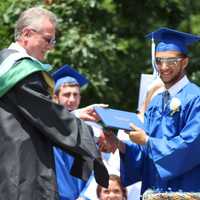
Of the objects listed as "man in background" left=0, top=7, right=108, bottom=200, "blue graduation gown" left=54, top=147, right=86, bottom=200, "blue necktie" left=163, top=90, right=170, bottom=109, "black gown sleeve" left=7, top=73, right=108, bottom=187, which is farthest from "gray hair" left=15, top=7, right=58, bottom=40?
"blue graduation gown" left=54, top=147, right=86, bottom=200

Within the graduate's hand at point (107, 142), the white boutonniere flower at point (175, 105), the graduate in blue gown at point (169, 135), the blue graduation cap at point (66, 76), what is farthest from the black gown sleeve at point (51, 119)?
the blue graduation cap at point (66, 76)

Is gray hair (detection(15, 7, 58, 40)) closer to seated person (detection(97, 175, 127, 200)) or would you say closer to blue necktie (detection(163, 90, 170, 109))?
blue necktie (detection(163, 90, 170, 109))

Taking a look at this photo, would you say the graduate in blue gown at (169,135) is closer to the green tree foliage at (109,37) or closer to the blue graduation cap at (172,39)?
the blue graduation cap at (172,39)

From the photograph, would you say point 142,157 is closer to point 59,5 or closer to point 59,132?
point 59,132

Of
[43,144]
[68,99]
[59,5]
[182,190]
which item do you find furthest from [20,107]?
[59,5]

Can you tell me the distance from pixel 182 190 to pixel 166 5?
7.16m

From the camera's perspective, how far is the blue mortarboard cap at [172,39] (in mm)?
7203

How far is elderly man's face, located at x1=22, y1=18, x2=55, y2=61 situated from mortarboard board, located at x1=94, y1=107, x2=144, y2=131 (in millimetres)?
628

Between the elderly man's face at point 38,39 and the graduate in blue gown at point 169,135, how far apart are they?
34.8 inches

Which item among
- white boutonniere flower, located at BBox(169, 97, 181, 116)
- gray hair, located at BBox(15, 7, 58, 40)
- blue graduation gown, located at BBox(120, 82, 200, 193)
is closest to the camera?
gray hair, located at BBox(15, 7, 58, 40)

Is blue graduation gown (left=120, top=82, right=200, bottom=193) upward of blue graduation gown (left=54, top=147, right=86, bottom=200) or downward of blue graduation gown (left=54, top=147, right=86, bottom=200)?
upward

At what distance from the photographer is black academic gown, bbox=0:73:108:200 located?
6340 mm

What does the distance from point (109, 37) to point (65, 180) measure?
3.96 meters

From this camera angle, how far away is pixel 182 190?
686 cm
